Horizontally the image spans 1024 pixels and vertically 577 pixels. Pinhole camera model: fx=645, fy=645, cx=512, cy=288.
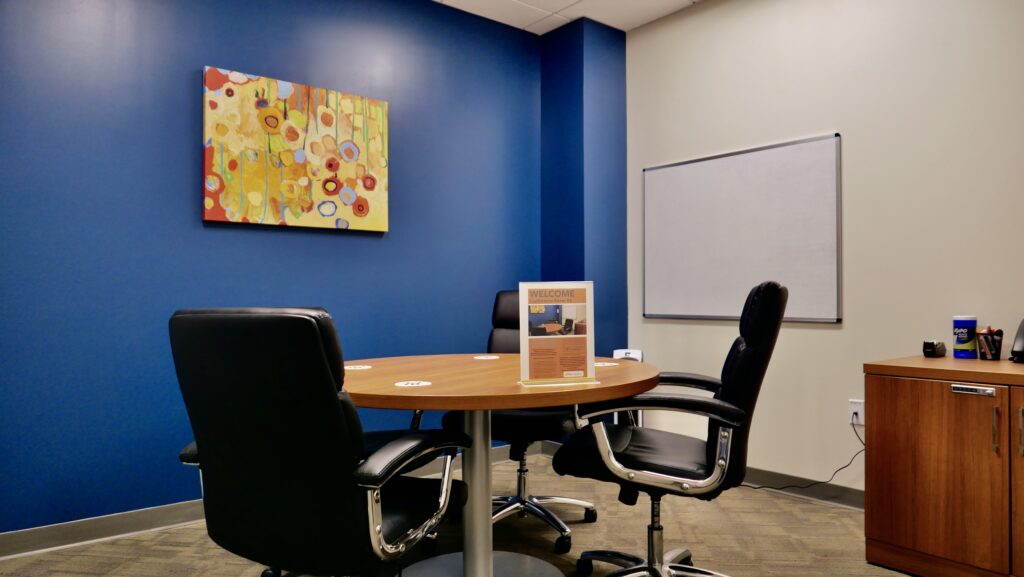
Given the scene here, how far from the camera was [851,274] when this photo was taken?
3.19 meters

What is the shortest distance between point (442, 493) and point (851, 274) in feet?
8.22

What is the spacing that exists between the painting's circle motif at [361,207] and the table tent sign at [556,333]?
1838mm

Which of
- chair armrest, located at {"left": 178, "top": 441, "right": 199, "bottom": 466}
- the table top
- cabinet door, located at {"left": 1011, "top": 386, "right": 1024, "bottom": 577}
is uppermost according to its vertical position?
the table top

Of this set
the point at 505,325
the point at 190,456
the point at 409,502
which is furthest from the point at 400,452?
the point at 505,325

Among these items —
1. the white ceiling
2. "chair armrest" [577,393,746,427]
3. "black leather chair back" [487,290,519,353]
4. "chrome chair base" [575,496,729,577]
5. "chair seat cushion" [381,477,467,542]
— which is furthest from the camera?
the white ceiling

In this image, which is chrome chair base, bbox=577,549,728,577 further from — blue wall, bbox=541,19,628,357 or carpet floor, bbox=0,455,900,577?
blue wall, bbox=541,19,628,357

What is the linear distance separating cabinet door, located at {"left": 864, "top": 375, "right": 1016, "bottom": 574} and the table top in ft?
3.32

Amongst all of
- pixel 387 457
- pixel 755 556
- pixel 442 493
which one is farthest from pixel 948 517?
pixel 387 457

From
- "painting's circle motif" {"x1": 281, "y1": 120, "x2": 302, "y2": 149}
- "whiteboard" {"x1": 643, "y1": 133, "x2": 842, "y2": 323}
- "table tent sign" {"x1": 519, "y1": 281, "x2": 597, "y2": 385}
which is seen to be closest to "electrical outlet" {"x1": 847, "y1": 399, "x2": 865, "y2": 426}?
"whiteboard" {"x1": 643, "y1": 133, "x2": 842, "y2": 323}

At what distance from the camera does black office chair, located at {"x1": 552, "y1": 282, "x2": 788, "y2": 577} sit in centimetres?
188

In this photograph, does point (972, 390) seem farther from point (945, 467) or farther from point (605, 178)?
point (605, 178)

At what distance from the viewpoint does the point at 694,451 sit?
85.2 inches

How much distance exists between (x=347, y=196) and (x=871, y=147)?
2.65 m

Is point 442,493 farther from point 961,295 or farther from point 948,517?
point 961,295
